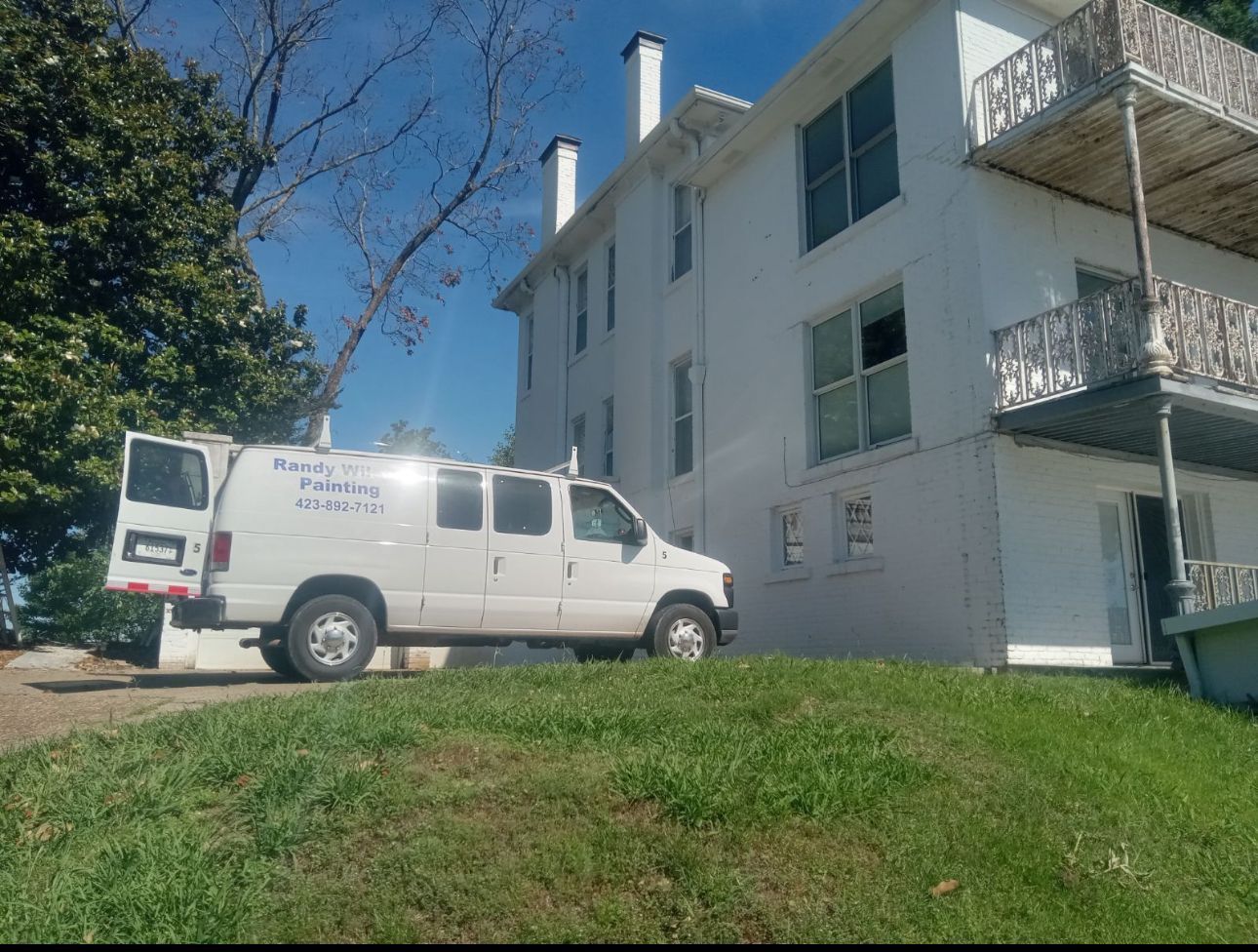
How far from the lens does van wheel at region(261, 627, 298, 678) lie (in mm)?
9000

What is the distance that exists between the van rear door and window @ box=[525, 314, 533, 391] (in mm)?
13707

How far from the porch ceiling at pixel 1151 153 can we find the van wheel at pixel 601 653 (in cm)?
635

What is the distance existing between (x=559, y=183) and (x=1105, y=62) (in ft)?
47.6

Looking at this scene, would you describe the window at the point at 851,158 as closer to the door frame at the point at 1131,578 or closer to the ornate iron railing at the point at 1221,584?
the door frame at the point at 1131,578

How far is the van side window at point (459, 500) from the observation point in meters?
9.77

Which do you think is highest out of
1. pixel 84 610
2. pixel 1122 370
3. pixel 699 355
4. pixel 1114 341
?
pixel 699 355

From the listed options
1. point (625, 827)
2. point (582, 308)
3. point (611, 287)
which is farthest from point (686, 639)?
point (582, 308)

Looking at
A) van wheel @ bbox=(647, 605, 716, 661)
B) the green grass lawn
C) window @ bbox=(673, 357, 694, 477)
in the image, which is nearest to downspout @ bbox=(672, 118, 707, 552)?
window @ bbox=(673, 357, 694, 477)

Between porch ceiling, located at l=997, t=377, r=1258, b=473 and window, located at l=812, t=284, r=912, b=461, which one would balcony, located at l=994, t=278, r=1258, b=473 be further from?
window, located at l=812, t=284, r=912, b=461

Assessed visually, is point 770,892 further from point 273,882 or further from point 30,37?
point 30,37

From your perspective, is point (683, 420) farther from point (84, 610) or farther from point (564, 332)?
point (84, 610)

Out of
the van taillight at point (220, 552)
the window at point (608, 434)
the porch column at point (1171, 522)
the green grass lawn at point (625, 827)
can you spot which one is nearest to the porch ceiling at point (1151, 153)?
the porch column at point (1171, 522)

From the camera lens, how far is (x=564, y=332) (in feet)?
69.7

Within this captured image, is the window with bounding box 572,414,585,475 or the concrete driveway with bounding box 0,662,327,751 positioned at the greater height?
the window with bounding box 572,414,585,475
